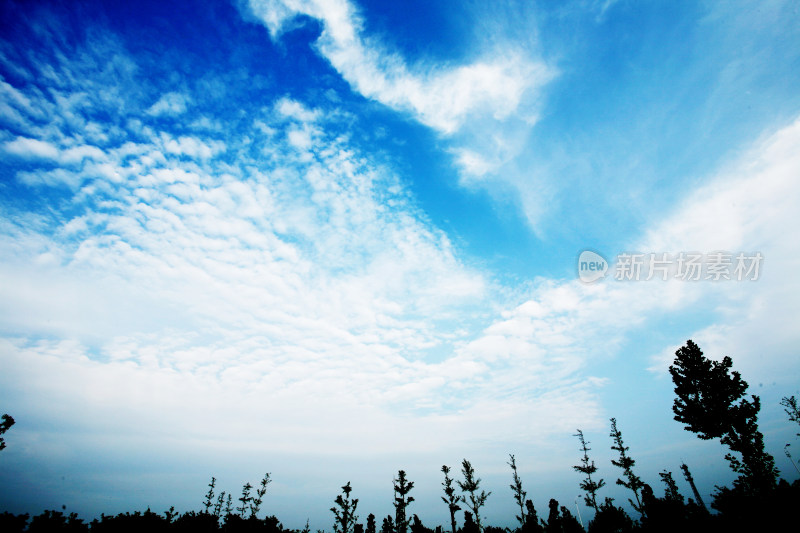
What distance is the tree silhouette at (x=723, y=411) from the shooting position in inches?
730

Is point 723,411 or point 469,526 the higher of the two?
point 723,411

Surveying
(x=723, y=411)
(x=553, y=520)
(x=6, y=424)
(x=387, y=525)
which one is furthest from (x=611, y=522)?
(x=6, y=424)

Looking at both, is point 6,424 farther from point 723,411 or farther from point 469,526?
point 723,411

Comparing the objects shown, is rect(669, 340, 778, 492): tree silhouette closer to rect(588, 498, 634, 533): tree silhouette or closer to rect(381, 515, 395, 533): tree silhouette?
rect(588, 498, 634, 533): tree silhouette

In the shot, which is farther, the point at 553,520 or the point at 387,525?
the point at 387,525

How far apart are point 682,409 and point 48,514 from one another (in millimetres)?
34272

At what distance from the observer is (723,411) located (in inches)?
760

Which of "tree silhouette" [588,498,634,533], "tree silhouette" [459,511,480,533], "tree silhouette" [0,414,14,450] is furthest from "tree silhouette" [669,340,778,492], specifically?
"tree silhouette" [0,414,14,450]

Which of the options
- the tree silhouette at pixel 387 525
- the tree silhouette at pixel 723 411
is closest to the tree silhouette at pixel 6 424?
the tree silhouette at pixel 387 525

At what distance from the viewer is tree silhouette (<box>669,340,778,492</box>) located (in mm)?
18547

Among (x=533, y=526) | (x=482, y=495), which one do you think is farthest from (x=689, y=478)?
(x=533, y=526)

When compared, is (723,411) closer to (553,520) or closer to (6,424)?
Result: (553,520)

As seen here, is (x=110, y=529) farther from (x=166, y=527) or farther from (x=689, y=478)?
(x=689, y=478)

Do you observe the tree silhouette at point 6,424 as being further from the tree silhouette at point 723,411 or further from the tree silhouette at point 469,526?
the tree silhouette at point 723,411
